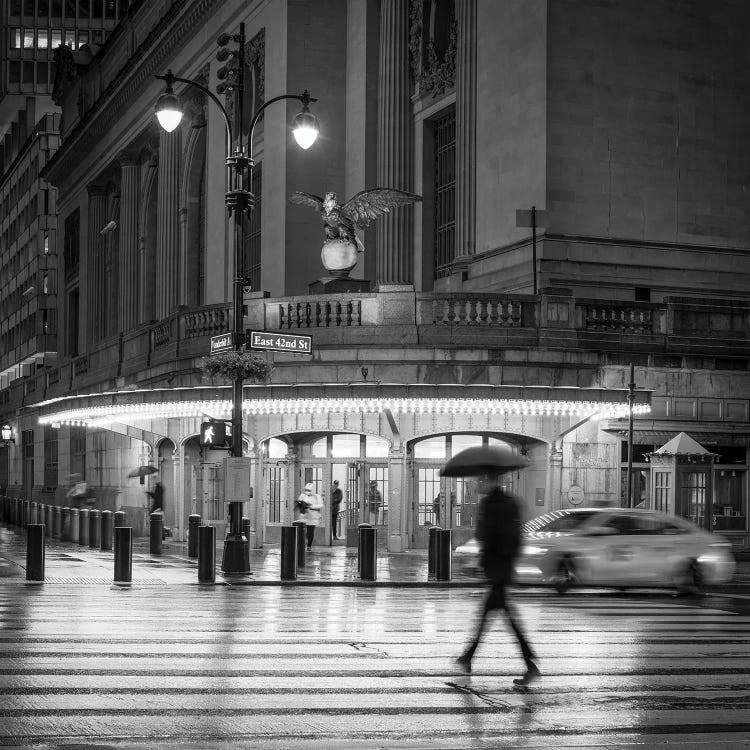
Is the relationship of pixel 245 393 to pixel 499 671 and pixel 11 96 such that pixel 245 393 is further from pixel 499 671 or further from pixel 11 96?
pixel 11 96

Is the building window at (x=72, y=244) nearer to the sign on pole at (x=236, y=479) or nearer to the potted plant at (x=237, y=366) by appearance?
the potted plant at (x=237, y=366)

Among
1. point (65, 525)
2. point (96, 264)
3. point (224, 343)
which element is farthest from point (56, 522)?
point (96, 264)

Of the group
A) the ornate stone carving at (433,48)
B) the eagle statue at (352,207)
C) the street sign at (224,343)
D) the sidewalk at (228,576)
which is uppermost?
the ornate stone carving at (433,48)

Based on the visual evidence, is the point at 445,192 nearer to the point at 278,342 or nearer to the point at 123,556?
the point at 278,342

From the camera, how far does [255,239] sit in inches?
2089

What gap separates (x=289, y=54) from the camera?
47.7 meters

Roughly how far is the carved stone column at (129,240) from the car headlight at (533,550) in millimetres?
47076

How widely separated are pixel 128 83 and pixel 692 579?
50.9 m

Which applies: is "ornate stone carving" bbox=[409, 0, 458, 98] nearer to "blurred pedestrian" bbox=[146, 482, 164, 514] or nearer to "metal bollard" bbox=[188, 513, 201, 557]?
"blurred pedestrian" bbox=[146, 482, 164, 514]

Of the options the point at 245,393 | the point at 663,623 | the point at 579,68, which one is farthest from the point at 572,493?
the point at 663,623

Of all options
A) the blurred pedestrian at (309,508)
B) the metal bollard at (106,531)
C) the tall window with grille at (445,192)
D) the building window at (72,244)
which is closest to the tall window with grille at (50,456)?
the building window at (72,244)

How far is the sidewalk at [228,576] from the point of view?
24.6 metres

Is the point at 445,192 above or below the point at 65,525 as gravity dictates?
above

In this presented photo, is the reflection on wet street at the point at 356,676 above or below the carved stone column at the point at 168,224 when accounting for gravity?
below
